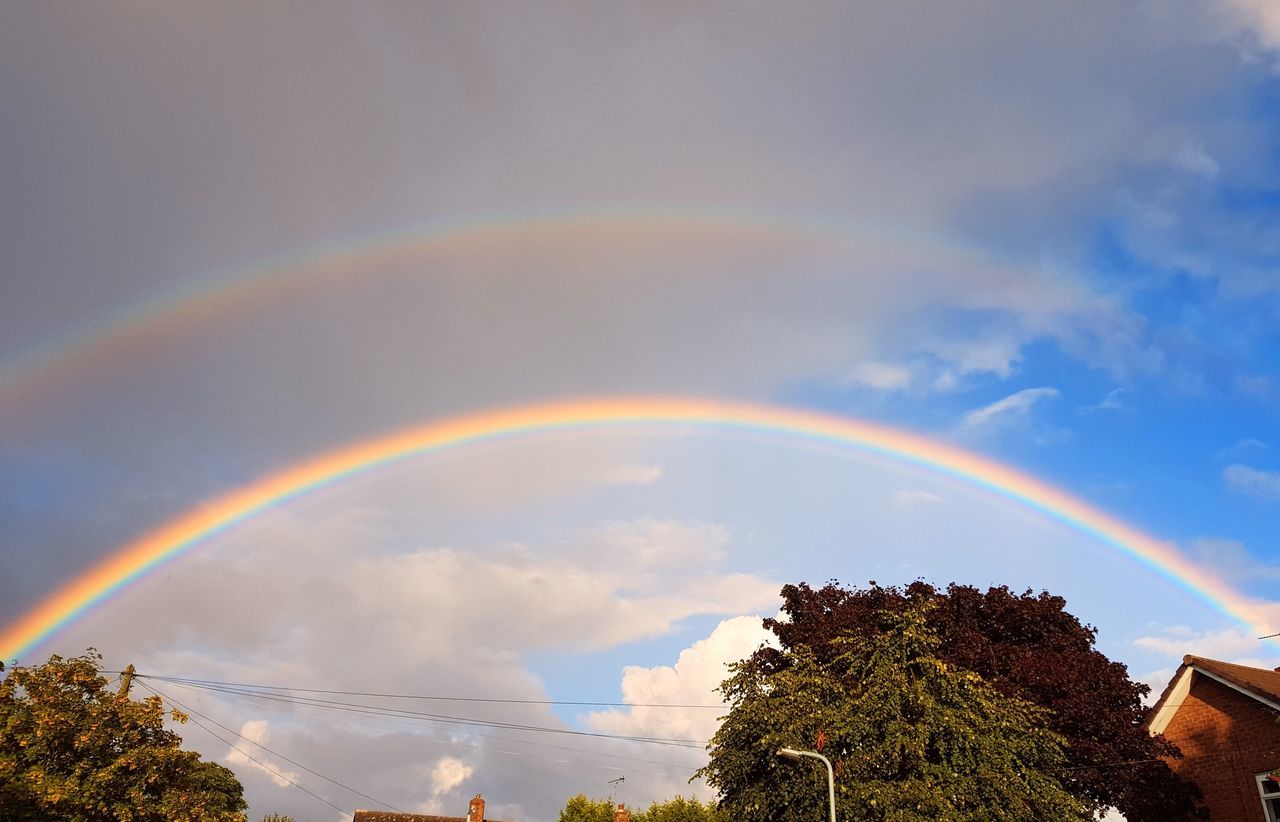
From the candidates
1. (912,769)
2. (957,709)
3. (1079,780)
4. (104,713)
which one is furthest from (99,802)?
(1079,780)

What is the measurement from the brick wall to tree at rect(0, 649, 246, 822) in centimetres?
3467

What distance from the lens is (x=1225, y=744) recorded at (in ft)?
101

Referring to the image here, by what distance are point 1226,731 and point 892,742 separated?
43.1 feet

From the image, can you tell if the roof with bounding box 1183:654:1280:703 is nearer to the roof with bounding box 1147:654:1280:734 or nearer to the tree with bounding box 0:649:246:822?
the roof with bounding box 1147:654:1280:734

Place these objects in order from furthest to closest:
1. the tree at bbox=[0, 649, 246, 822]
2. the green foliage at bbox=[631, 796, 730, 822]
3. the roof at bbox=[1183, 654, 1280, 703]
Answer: the green foliage at bbox=[631, 796, 730, 822], the roof at bbox=[1183, 654, 1280, 703], the tree at bbox=[0, 649, 246, 822]

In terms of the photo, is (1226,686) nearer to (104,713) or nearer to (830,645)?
(830,645)

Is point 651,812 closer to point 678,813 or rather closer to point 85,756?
point 678,813

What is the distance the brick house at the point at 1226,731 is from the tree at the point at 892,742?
4.66m

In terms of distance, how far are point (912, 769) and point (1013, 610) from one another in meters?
12.8

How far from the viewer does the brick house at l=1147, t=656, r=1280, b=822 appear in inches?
1144

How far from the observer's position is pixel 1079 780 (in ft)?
107

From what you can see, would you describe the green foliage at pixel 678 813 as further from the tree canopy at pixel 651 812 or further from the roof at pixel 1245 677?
the roof at pixel 1245 677

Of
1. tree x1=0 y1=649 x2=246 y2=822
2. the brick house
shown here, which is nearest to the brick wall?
the brick house

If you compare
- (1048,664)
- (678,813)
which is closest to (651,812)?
(678,813)
